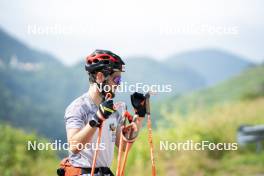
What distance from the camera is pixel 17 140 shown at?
10.9 meters

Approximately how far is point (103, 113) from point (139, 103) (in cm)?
28

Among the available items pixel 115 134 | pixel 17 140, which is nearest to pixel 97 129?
pixel 115 134

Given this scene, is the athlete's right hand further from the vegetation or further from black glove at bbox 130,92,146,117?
the vegetation

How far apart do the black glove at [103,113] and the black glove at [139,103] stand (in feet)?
0.61

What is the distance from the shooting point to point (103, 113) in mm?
4004

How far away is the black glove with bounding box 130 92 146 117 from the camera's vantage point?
415 cm

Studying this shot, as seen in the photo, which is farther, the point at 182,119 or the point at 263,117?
the point at 263,117

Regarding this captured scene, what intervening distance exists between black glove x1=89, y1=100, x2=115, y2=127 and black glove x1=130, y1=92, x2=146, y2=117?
187 mm

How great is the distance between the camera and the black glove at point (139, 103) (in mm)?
4152

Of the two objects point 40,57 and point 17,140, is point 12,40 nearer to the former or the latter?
point 40,57

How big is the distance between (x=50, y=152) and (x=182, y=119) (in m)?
2.61

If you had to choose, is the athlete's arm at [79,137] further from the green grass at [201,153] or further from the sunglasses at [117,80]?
the green grass at [201,153]

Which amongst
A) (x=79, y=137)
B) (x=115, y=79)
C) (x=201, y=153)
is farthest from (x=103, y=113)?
(x=201, y=153)

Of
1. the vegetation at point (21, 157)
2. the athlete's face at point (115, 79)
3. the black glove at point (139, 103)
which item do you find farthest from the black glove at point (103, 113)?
the vegetation at point (21, 157)
